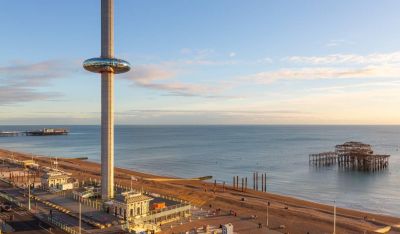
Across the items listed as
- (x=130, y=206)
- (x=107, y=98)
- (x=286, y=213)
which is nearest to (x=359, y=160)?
(x=286, y=213)

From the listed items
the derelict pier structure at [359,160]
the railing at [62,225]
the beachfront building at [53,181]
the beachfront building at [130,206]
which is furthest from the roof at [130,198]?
the derelict pier structure at [359,160]

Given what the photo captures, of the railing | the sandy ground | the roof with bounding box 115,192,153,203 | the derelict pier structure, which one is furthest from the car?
the derelict pier structure

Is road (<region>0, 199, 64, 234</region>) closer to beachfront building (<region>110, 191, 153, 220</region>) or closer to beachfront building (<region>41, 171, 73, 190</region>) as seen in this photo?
beachfront building (<region>110, 191, 153, 220</region>)

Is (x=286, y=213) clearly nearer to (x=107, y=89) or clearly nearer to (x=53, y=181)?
(x=107, y=89)

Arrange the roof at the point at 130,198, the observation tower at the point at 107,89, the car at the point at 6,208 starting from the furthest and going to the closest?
1. the observation tower at the point at 107,89
2. the car at the point at 6,208
3. the roof at the point at 130,198

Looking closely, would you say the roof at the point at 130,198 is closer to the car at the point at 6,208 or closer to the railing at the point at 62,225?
the railing at the point at 62,225
